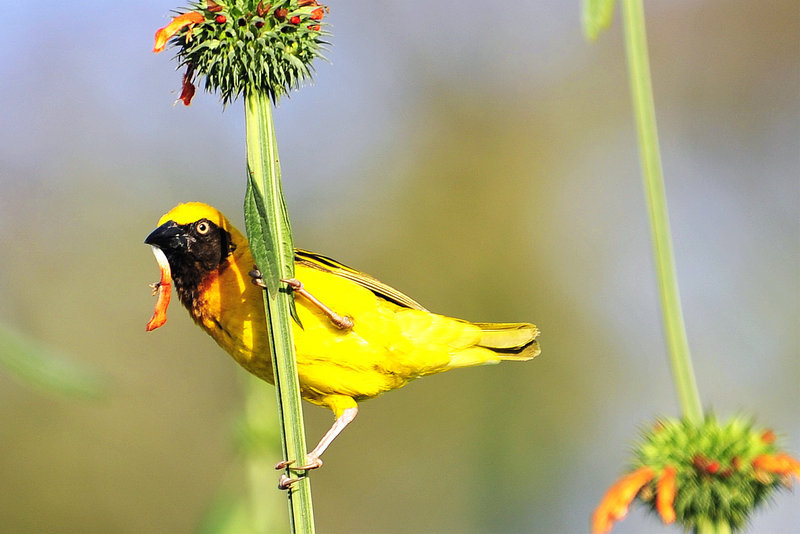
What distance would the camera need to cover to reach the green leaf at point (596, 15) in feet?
4.12

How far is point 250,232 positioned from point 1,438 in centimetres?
812

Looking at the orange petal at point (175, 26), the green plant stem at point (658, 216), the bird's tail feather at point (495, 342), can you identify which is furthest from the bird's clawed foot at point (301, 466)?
the bird's tail feather at point (495, 342)

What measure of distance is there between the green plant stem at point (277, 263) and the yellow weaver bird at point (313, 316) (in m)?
1.39

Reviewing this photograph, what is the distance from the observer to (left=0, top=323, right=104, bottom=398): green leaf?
75 cm

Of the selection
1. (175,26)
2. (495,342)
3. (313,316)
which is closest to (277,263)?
(175,26)

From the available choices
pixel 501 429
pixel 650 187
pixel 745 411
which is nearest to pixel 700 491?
pixel 745 411

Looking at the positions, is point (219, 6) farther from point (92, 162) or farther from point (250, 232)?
point (92, 162)

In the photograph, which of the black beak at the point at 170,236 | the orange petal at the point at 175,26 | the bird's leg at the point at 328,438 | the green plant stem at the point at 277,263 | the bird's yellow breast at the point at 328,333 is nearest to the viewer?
the green plant stem at the point at 277,263

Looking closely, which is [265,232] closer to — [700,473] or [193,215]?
[700,473]

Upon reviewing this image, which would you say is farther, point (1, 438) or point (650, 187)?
point (1, 438)

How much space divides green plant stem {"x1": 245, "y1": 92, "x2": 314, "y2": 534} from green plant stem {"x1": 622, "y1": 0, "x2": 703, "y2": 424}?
60 centimetres

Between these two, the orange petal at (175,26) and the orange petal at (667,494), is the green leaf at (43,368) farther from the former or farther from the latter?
the orange petal at (667,494)

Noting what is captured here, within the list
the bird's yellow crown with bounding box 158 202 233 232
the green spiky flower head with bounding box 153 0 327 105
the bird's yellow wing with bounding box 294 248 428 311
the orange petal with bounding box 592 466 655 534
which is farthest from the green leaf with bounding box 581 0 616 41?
the bird's yellow crown with bounding box 158 202 233 232

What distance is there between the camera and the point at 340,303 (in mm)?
3191
